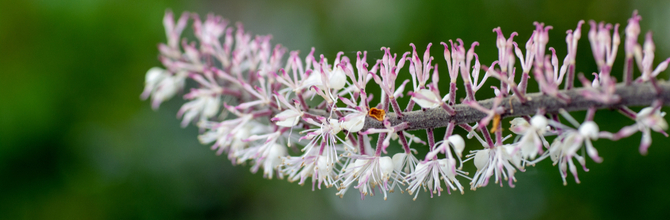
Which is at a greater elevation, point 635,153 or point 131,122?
point 131,122

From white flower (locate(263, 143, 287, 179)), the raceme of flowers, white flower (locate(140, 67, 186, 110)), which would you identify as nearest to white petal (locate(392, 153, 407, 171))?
the raceme of flowers

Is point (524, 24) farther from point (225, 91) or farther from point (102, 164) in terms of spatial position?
point (102, 164)

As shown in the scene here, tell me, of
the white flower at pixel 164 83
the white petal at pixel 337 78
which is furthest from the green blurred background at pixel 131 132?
the white petal at pixel 337 78

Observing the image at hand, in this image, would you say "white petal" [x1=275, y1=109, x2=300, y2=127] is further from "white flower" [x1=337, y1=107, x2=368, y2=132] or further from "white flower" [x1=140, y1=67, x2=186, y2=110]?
"white flower" [x1=140, y1=67, x2=186, y2=110]

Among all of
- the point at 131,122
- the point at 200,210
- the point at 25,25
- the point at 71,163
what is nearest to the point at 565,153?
the point at 200,210

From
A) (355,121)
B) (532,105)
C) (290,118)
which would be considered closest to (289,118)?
(290,118)

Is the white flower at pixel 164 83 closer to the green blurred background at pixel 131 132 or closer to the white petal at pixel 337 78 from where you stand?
the white petal at pixel 337 78
